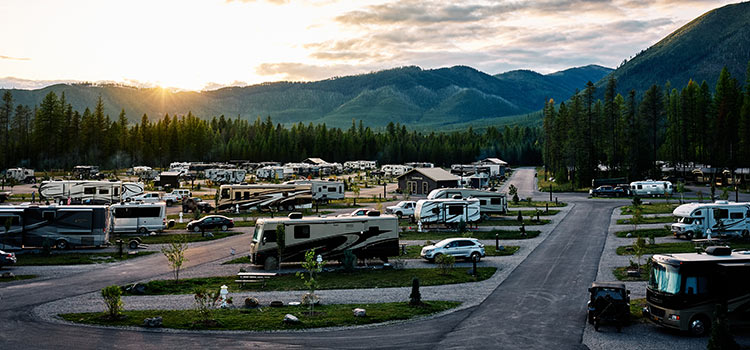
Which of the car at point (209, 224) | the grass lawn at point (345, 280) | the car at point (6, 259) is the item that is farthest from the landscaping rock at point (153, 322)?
the car at point (209, 224)

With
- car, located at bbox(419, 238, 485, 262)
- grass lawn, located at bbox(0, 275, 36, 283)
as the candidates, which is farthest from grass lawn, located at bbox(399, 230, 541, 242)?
grass lawn, located at bbox(0, 275, 36, 283)

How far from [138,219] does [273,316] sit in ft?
80.1

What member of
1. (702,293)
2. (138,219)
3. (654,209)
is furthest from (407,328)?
(654,209)

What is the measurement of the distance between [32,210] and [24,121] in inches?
5057

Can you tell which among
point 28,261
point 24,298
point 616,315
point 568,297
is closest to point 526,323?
point 616,315

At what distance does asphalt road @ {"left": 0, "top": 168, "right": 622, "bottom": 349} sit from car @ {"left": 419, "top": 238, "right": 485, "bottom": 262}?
11.0 ft

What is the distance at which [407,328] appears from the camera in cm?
1750

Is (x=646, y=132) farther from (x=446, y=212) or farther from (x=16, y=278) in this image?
(x=16, y=278)

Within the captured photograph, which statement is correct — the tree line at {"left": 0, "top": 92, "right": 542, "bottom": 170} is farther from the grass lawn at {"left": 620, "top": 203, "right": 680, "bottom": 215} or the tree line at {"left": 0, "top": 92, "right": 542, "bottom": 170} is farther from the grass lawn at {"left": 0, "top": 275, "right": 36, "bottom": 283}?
the grass lawn at {"left": 620, "top": 203, "right": 680, "bottom": 215}

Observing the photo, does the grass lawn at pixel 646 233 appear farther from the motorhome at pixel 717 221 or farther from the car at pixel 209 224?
the car at pixel 209 224

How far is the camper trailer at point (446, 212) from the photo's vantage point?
136ft

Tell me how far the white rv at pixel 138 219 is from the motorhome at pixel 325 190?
23061 mm

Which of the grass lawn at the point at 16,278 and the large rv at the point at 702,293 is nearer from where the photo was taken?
the large rv at the point at 702,293

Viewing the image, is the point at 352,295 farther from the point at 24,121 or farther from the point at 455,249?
the point at 24,121
